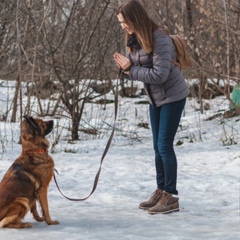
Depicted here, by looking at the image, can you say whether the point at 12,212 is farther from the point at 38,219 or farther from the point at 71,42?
the point at 71,42

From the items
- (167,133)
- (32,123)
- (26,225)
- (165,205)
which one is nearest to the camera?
(26,225)

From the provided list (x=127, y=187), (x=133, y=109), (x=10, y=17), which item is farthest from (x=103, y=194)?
(x=133, y=109)

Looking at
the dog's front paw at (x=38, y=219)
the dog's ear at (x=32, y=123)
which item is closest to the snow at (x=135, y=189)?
the dog's front paw at (x=38, y=219)

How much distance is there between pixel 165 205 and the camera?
5.18 meters

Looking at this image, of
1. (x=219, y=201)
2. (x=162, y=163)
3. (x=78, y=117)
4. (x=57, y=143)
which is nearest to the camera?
(x=162, y=163)

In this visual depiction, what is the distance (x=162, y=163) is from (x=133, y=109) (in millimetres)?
11989

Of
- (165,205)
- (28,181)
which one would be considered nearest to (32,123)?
(28,181)

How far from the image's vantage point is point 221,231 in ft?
14.4

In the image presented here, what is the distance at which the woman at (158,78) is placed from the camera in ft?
15.9

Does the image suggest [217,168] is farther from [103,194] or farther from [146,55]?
[146,55]

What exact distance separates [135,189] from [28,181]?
2.34m

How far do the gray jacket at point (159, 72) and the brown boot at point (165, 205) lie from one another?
2.93 feet

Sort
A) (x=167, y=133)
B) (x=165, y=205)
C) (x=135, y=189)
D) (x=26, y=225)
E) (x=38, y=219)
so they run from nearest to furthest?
(x=26, y=225)
(x=38, y=219)
(x=167, y=133)
(x=165, y=205)
(x=135, y=189)

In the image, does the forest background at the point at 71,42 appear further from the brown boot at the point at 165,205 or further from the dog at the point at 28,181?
the dog at the point at 28,181
